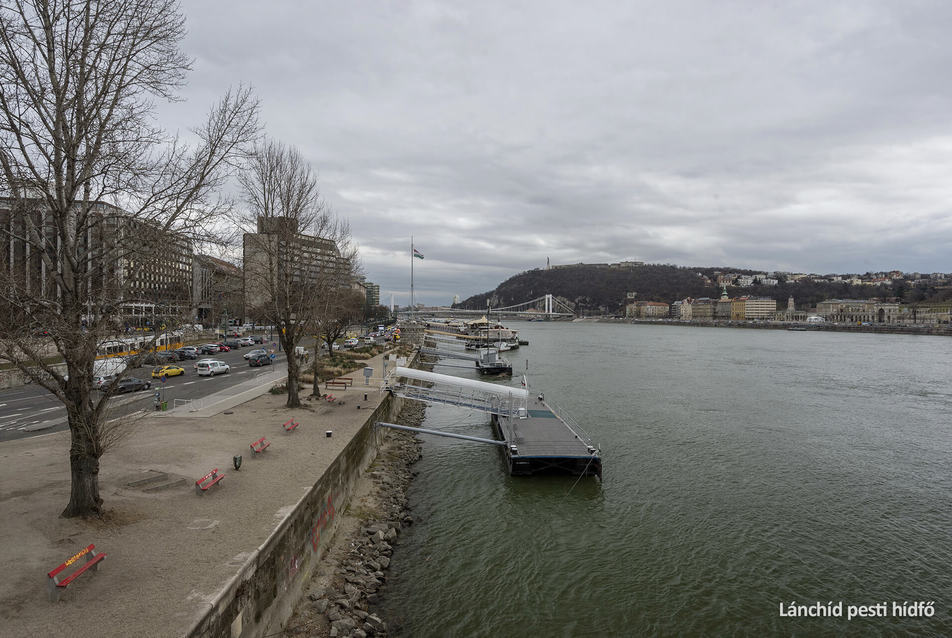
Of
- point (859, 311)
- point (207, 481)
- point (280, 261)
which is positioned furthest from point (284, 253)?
point (859, 311)

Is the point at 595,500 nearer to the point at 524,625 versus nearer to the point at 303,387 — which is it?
the point at 524,625

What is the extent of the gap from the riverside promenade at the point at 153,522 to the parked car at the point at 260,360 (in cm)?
1867

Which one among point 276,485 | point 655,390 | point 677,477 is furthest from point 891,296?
point 276,485

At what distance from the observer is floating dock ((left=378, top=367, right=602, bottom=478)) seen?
1633cm

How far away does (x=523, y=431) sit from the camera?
2006 cm

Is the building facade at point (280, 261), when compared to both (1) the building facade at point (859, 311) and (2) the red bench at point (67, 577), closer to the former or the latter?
(2) the red bench at point (67, 577)

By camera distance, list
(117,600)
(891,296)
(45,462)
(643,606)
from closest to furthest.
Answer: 1. (117,600)
2. (643,606)
3. (45,462)
4. (891,296)

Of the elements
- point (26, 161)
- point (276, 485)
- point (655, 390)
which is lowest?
point (655, 390)

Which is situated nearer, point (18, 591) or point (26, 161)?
point (18, 591)

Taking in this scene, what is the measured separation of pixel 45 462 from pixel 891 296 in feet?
818

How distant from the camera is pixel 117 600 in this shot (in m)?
6.03

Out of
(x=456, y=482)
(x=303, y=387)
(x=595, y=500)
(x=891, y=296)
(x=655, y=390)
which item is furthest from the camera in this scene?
(x=891, y=296)

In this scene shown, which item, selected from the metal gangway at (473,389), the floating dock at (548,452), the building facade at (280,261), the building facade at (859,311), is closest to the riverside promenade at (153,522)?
the metal gangway at (473,389)

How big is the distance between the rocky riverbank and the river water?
19.8 inches
